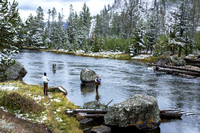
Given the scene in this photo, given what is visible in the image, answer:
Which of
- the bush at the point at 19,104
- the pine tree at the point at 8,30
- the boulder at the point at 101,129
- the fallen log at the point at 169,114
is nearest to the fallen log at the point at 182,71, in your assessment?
the fallen log at the point at 169,114

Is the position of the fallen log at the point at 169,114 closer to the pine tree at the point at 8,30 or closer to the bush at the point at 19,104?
the bush at the point at 19,104

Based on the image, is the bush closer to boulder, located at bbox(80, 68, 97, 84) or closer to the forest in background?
the forest in background

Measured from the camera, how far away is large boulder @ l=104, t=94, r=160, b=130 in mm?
11625

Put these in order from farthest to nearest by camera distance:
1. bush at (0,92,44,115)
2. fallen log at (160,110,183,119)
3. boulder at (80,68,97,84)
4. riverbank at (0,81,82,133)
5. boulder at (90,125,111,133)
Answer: boulder at (80,68,97,84)
fallen log at (160,110,183,119)
bush at (0,92,44,115)
boulder at (90,125,111,133)
riverbank at (0,81,82,133)

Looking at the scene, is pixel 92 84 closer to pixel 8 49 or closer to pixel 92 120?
pixel 92 120

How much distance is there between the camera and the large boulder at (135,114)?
11.6 m

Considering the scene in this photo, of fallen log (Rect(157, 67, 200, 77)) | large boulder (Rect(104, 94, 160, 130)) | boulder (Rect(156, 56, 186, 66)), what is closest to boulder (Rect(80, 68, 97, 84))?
large boulder (Rect(104, 94, 160, 130))

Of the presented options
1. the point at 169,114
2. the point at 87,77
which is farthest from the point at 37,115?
the point at 87,77

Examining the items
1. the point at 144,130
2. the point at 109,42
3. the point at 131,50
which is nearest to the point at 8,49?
the point at 144,130

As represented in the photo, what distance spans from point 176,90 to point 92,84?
10976mm

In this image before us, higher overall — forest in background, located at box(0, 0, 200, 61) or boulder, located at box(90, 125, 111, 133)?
forest in background, located at box(0, 0, 200, 61)

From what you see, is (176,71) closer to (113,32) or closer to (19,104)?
(19,104)

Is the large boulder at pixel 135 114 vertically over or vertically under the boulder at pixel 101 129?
over

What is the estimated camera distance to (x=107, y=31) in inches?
4993
